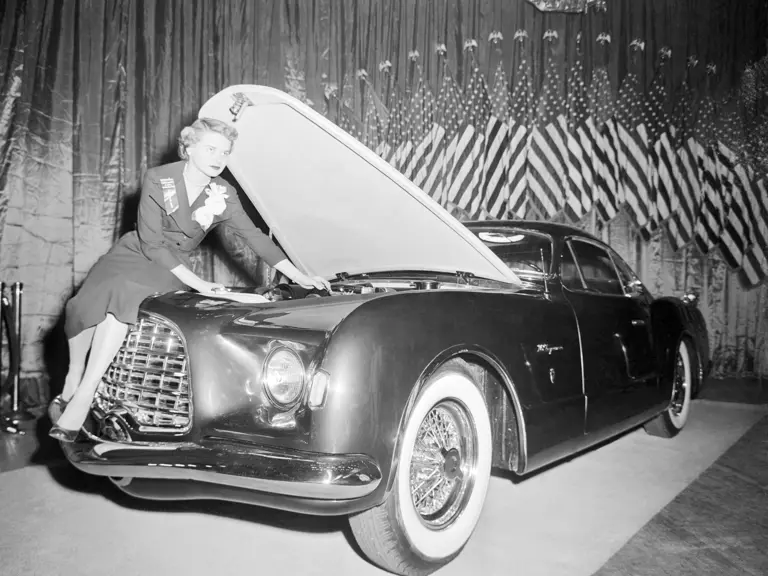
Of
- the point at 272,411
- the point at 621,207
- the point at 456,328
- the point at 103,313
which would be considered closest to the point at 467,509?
Answer: the point at 456,328

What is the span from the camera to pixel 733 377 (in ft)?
24.1

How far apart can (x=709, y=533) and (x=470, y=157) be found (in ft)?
17.0

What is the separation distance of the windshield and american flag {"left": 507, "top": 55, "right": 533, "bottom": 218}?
4.08m

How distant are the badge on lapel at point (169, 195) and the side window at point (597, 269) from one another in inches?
77.2

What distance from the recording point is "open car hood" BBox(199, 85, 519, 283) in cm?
245

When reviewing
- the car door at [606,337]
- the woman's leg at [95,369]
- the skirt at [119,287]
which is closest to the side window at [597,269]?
the car door at [606,337]

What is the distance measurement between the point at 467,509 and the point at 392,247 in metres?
1.28

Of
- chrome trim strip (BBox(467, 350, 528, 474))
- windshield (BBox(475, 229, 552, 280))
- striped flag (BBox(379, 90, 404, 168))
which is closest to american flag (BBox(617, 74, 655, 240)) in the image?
striped flag (BBox(379, 90, 404, 168))

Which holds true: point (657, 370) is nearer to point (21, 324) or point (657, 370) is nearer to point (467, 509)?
point (467, 509)

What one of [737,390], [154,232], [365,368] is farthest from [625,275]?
[737,390]

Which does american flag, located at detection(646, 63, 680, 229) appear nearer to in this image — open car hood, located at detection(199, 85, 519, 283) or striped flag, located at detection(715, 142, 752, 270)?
striped flag, located at detection(715, 142, 752, 270)

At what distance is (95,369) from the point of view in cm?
228

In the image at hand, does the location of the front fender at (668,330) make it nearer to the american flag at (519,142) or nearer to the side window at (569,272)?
the side window at (569,272)

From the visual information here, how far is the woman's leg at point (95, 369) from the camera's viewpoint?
2275 mm
